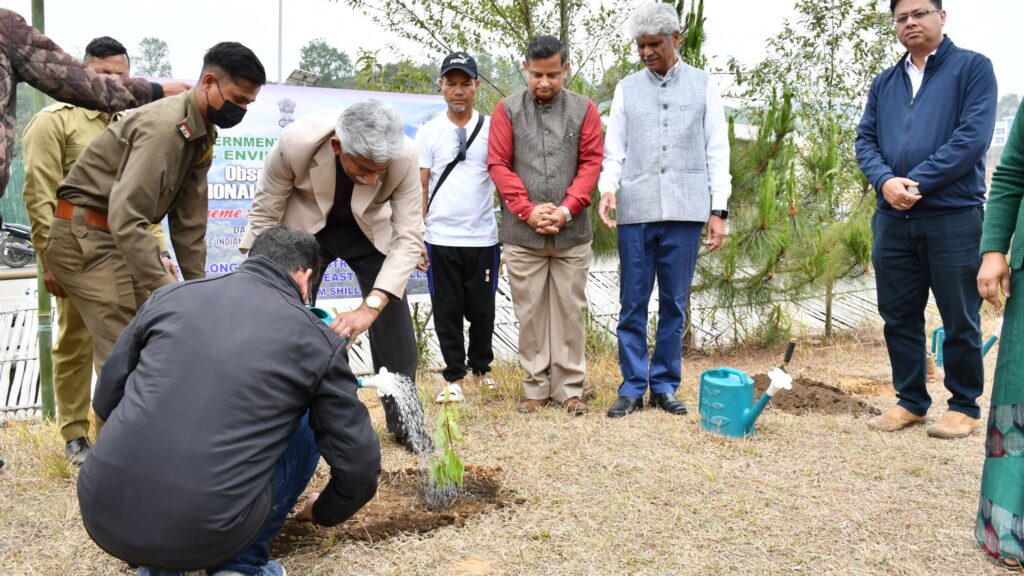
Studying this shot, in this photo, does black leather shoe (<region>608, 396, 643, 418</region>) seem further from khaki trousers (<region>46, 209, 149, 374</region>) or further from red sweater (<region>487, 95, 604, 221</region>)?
khaki trousers (<region>46, 209, 149, 374</region>)

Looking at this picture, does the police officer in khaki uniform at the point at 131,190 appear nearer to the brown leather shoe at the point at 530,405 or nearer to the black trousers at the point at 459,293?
the black trousers at the point at 459,293

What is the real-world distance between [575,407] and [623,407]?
0.25 m

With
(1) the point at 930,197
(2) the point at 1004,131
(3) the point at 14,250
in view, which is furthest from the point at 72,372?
(3) the point at 14,250

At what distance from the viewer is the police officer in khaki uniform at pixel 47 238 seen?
11.5ft

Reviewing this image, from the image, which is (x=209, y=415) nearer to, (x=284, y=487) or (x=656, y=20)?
(x=284, y=487)

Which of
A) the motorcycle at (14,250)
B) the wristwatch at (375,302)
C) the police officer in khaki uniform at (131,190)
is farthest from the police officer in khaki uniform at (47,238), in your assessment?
the motorcycle at (14,250)

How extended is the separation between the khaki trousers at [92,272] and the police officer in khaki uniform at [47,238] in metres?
0.27

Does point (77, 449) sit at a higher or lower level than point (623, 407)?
lower

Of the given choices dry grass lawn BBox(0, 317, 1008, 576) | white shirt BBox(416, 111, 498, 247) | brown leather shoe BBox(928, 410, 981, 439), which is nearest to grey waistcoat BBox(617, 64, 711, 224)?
white shirt BBox(416, 111, 498, 247)

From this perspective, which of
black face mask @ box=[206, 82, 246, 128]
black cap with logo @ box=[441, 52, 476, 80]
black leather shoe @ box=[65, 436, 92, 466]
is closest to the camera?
black face mask @ box=[206, 82, 246, 128]

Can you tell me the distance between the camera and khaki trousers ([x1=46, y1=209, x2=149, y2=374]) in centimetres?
318

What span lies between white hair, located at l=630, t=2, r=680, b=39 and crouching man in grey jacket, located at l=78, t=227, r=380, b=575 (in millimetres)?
2532

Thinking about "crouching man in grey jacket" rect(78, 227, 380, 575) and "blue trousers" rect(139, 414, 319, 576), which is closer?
"crouching man in grey jacket" rect(78, 227, 380, 575)

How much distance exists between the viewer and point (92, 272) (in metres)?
3.21
